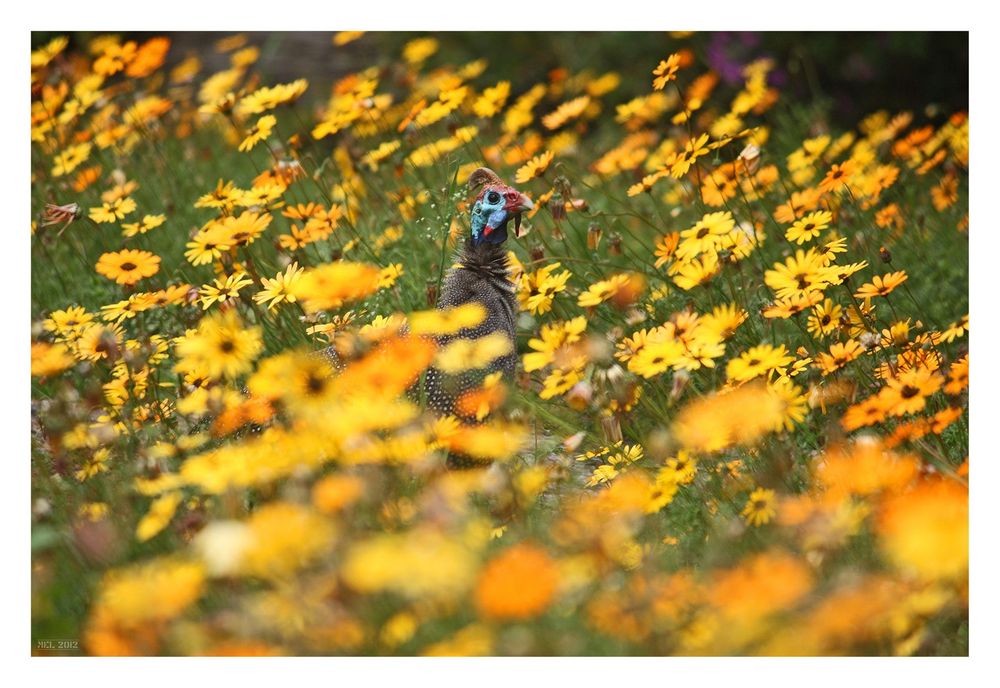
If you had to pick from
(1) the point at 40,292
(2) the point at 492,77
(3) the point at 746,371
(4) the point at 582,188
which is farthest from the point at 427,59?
(3) the point at 746,371

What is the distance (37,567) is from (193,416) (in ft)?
2.02

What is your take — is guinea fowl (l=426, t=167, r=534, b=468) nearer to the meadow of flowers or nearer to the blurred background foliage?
the meadow of flowers

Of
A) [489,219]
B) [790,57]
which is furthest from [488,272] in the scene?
[790,57]

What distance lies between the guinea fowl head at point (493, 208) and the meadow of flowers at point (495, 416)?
185 mm

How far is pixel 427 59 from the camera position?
6270mm

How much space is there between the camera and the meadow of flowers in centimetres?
174

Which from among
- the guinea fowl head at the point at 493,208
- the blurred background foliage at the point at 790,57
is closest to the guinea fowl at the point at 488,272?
the guinea fowl head at the point at 493,208

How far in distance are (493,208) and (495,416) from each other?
1.81ft

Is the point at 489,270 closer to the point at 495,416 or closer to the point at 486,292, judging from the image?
the point at 486,292

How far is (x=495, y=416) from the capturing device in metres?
2.51

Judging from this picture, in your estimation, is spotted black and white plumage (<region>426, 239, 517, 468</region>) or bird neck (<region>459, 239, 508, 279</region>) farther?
bird neck (<region>459, 239, 508, 279</region>)

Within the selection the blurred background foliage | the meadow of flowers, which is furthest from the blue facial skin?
the blurred background foliage

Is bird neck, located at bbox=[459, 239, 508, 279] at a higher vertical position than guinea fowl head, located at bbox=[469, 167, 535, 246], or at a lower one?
lower
